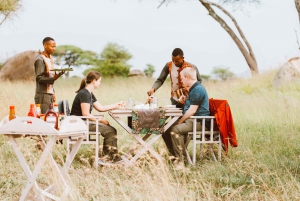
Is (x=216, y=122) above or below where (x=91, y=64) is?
below

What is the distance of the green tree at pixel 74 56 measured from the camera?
118ft

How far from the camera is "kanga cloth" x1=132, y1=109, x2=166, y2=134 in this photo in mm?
5855

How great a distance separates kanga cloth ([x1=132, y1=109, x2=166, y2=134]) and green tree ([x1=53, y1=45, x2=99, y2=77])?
30.1 metres

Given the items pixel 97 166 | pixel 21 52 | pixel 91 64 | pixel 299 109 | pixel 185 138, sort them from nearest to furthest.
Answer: pixel 97 166, pixel 185 138, pixel 299 109, pixel 21 52, pixel 91 64

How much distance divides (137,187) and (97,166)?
1363 millimetres

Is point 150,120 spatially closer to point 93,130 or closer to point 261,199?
point 93,130

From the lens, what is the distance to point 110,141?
5.96m

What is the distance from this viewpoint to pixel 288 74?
42.5ft

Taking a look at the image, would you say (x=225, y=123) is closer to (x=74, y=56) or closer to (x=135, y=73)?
(x=135, y=73)

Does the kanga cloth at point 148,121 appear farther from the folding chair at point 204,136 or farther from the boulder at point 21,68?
the boulder at point 21,68

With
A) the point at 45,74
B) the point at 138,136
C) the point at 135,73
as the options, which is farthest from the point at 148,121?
the point at 135,73

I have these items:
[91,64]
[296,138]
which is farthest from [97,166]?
[91,64]

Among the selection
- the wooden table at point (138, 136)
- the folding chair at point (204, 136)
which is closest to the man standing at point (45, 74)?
the wooden table at point (138, 136)

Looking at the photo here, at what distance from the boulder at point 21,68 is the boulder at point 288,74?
10736 millimetres
